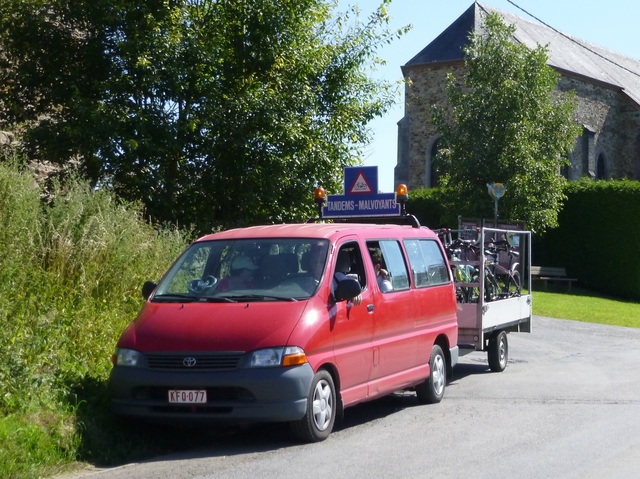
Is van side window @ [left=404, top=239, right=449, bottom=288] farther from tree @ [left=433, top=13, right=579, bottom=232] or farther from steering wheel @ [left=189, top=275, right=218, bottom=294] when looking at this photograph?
tree @ [left=433, top=13, right=579, bottom=232]

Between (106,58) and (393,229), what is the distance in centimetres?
612

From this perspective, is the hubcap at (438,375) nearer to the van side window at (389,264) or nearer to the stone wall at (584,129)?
the van side window at (389,264)

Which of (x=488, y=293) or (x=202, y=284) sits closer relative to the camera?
(x=202, y=284)

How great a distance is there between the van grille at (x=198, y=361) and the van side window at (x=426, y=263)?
3266 millimetres

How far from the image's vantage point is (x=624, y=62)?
58156mm

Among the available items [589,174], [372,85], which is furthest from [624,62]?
[372,85]

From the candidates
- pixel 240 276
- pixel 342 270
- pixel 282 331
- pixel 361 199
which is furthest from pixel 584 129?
pixel 282 331

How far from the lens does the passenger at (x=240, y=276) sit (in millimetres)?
9477

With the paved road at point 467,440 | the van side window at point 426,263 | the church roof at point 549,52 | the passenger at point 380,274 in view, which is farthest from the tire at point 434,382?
the church roof at point 549,52

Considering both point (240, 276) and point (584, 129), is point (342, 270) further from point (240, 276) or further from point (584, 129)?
point (584, 129)

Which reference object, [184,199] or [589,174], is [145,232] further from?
[589,174]

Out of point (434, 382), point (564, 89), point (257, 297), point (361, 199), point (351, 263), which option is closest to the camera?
point (257, 297)

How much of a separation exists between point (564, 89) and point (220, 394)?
1552 inches

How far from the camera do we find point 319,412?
29.0 feet
